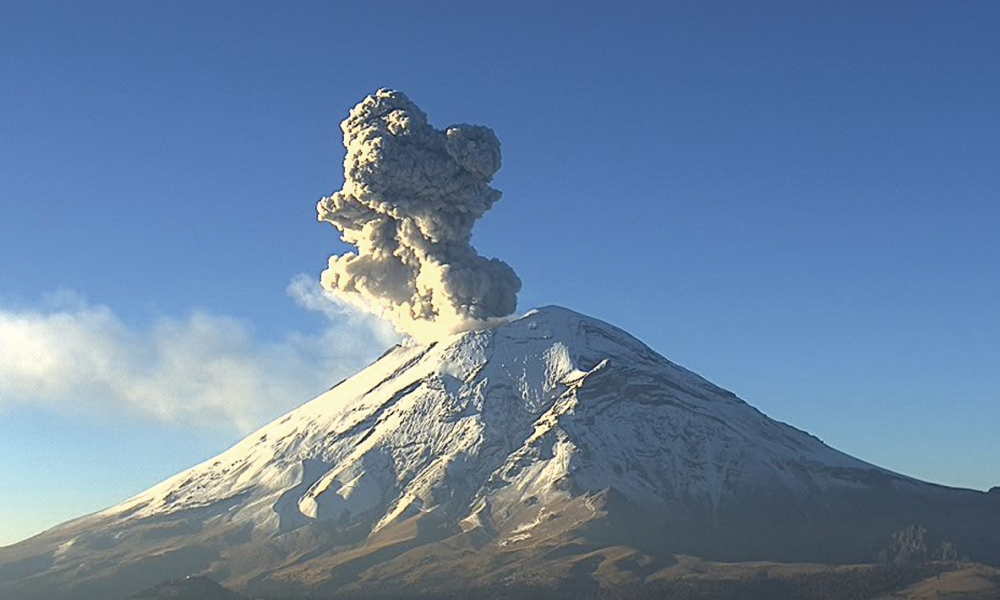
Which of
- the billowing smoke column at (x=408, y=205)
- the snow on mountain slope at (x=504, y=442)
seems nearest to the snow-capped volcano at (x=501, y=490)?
the snow on mountain slope at (x=504, y=442)

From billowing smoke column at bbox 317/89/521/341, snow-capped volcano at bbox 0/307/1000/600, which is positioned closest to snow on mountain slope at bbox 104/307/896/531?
snow-capped volcano at bbox 0/307/1000/600

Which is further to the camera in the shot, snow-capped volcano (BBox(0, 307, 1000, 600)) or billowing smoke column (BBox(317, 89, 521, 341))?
billowing smoke column (BBox(317, 89, 521, 341))

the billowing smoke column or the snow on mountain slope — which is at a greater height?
the billowing smoke column

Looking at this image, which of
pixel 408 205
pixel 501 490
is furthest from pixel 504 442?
pixel 408 205

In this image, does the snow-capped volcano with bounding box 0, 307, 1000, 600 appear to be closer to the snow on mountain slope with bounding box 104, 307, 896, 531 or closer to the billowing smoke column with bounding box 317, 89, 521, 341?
the snow on mountain slope with bounding box 104, 307, 896, 531

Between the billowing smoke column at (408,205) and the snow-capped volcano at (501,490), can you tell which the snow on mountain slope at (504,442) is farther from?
the billowing smoke column at (408,205)
